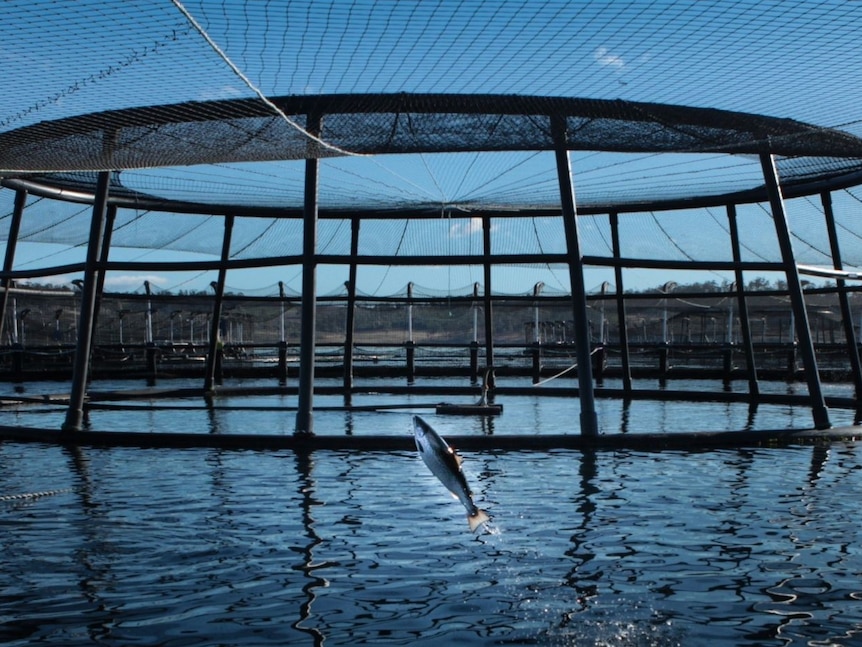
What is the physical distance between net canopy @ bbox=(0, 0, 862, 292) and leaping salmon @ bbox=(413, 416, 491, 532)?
3213mm

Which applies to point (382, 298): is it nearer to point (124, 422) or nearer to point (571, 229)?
point (124, 422)

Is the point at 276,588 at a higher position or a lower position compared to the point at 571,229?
lower

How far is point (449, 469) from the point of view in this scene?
7.24 m

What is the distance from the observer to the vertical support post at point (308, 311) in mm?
12852

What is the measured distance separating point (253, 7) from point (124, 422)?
11250 millimetres

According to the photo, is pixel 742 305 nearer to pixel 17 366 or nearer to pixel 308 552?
pixel 308 552

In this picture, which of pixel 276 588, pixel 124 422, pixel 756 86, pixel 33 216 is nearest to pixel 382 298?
pixel 124 422

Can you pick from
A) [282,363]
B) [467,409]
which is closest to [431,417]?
[467,409]

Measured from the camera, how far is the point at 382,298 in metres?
21.0

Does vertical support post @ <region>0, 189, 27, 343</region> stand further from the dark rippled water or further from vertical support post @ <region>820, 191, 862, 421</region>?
vertical support post @ <region>820, 191, 862, 421</region>

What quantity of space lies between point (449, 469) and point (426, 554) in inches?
25.0

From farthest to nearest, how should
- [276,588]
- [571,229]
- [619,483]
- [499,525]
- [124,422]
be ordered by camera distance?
1. [124,422]
2. [571,229]
3. [619,483]
4. [499,525]
5. [276,588]

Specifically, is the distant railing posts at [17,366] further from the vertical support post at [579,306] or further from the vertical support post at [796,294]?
the vertical support post at [796,294]

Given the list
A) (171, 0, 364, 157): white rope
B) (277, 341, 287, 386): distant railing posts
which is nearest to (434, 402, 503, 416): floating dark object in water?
(171, 0, 364, 157): white rope
